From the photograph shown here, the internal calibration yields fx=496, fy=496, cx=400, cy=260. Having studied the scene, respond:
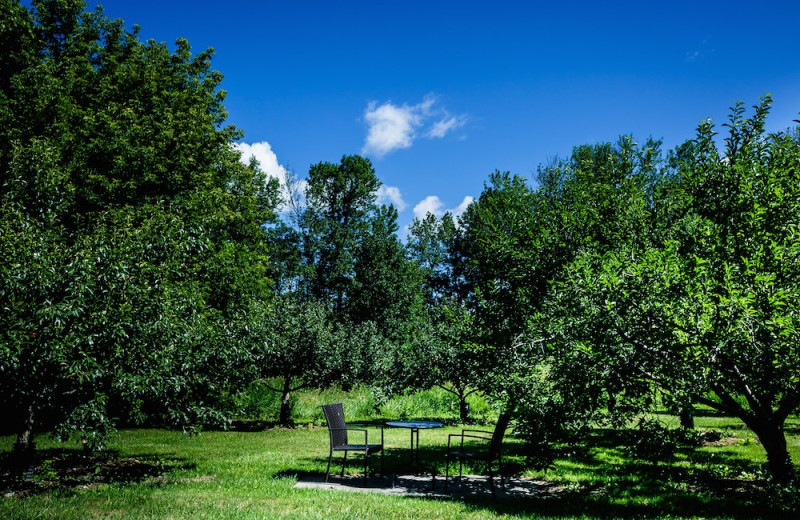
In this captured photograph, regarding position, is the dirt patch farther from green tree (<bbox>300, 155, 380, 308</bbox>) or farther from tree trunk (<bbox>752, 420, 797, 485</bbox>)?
green tree (<bbox>300, 155, 380, 308</bbox>)

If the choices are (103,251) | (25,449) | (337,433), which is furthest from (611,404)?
(25,449)

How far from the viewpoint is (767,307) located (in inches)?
245

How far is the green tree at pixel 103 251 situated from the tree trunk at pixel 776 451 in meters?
9.23

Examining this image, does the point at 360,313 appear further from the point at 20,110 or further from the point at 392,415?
the point at 20,110

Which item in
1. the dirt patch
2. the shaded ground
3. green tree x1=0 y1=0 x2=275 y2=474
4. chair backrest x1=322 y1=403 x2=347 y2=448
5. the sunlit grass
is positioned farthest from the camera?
the dirt patch

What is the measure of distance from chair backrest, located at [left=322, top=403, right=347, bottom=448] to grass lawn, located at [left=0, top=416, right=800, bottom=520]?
107 cm

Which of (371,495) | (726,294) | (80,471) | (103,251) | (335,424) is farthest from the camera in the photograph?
(80,471)

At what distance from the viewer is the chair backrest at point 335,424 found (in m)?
9.64

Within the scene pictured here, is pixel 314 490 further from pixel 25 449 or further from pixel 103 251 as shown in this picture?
pixel 25 449

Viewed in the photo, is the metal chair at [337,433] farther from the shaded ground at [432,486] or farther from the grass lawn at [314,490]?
the grass lawn at [314,490]

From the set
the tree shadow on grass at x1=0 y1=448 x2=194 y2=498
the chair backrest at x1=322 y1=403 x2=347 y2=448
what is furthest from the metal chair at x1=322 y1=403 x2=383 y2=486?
the tree shadow on grass at x1=0 y1=448 x2=194 y2=498

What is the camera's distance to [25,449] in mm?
8852

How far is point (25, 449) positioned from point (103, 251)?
419cm

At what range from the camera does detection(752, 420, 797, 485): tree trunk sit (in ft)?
24.2
